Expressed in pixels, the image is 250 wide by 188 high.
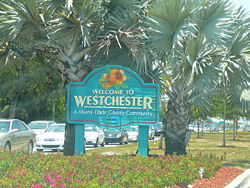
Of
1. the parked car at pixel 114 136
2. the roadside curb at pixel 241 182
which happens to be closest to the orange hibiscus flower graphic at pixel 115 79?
the roadside curb at pixel 241 182

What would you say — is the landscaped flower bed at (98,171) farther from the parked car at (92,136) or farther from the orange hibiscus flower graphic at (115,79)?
the parked car at (92,136)

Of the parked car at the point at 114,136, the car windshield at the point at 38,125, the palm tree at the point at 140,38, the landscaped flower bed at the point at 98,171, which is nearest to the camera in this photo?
the landscaped flower bed at the point at 98,171

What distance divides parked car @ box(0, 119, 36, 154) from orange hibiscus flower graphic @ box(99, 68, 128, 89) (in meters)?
4.14

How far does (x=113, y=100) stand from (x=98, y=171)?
4.51m

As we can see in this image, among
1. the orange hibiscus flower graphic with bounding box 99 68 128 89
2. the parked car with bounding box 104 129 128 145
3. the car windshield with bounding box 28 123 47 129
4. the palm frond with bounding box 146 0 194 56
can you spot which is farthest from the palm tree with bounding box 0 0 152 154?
the parked car with bounding box 104 129 128 145

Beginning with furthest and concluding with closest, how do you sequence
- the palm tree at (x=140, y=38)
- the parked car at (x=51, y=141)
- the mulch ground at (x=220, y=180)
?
the parked car at (x=51, y=141) → the palm tree at (x=140, y=38) → the mulch ground at (x=220, y=180)

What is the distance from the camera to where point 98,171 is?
8.48m

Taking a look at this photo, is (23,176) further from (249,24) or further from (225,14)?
(249,24)

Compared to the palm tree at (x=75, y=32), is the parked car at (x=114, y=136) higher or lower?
lower

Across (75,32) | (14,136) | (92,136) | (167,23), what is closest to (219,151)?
(92,136)

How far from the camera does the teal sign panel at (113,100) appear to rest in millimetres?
12727

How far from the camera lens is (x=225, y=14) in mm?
13219

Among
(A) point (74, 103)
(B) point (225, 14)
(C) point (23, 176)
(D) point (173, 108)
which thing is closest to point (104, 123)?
(A) point (74, 103)

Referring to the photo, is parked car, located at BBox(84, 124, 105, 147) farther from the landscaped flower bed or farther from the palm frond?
the landscaped flower bed
